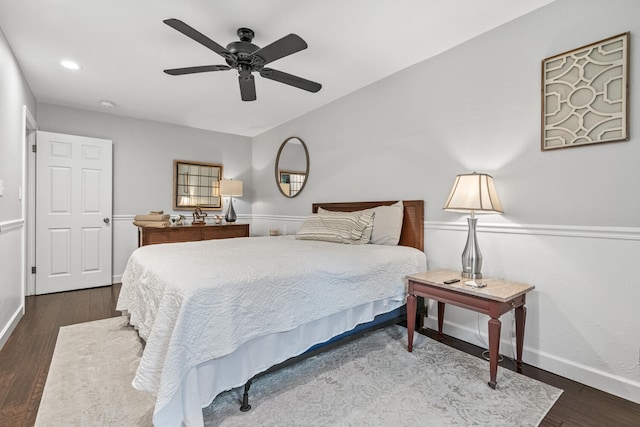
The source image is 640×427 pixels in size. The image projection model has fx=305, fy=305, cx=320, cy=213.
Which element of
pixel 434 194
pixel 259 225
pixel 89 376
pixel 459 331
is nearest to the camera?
pixel 89 376

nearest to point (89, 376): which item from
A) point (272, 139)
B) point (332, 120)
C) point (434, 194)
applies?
point (434, 194)

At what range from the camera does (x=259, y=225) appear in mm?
5305

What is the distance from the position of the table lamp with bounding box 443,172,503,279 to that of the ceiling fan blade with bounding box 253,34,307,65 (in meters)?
1.40

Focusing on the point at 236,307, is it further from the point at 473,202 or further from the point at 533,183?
the point at 533,183

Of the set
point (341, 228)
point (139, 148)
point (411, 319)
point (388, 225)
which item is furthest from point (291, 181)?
point (411, 319)

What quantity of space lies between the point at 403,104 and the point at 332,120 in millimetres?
1065

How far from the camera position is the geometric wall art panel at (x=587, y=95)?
170cm

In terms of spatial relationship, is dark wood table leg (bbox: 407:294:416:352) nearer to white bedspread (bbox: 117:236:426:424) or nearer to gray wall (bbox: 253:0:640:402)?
white bedspread (bbox: 117:236:426:424)

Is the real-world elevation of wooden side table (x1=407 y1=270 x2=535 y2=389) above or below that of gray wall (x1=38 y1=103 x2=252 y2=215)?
below

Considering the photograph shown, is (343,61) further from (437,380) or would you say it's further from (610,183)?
(437,380)

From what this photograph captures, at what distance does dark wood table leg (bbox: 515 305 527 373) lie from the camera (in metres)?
2.00

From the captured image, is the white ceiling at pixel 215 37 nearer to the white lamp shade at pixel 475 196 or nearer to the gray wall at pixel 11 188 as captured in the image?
the gray wall at pixel 11 188

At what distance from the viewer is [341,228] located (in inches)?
116

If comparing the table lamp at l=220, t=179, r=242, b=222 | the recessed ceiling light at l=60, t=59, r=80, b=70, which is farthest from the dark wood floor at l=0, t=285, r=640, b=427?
the recessed ceiling light at l=60, t=59, r=80, b=70
